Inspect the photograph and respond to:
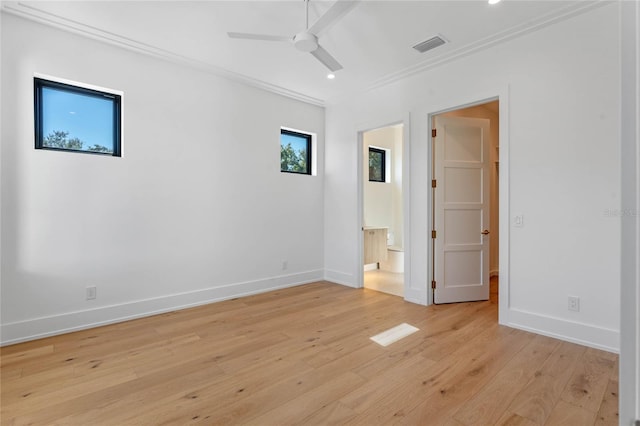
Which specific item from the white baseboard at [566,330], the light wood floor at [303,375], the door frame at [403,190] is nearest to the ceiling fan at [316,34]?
the door frame at [403,190]

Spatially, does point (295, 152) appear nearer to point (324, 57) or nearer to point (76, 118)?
point (324, 57)

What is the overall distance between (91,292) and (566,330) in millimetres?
4553

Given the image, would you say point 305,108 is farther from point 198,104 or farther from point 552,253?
point 552,253

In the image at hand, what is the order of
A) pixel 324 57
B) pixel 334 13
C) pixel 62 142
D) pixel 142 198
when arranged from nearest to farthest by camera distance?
pixel 334 13, pixel 324 57, pixel 62 142, pixel 142 198

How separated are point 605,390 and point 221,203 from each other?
398cm

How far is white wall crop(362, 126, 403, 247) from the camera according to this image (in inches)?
245

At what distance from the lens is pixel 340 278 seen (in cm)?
497

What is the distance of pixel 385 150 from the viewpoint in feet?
21.9

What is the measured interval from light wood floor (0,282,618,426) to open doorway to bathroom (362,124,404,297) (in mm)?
2424

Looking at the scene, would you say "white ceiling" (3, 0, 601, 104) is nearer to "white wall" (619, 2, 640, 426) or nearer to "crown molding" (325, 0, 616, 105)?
"crown molding" (325, 0, 616, 105)

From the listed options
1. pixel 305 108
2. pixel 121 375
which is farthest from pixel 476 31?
pixel 121 375

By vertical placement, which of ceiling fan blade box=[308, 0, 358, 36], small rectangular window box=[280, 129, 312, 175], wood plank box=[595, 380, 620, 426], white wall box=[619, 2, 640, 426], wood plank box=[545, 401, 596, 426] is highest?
ceiling fan blade box=[308, 0, 358, 36]

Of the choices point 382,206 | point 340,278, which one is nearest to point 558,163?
point 340,278

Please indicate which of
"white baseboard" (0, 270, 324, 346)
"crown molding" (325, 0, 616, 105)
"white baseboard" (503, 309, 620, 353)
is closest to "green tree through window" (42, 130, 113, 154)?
"white baseboard" (0, 270, 324, 346)
